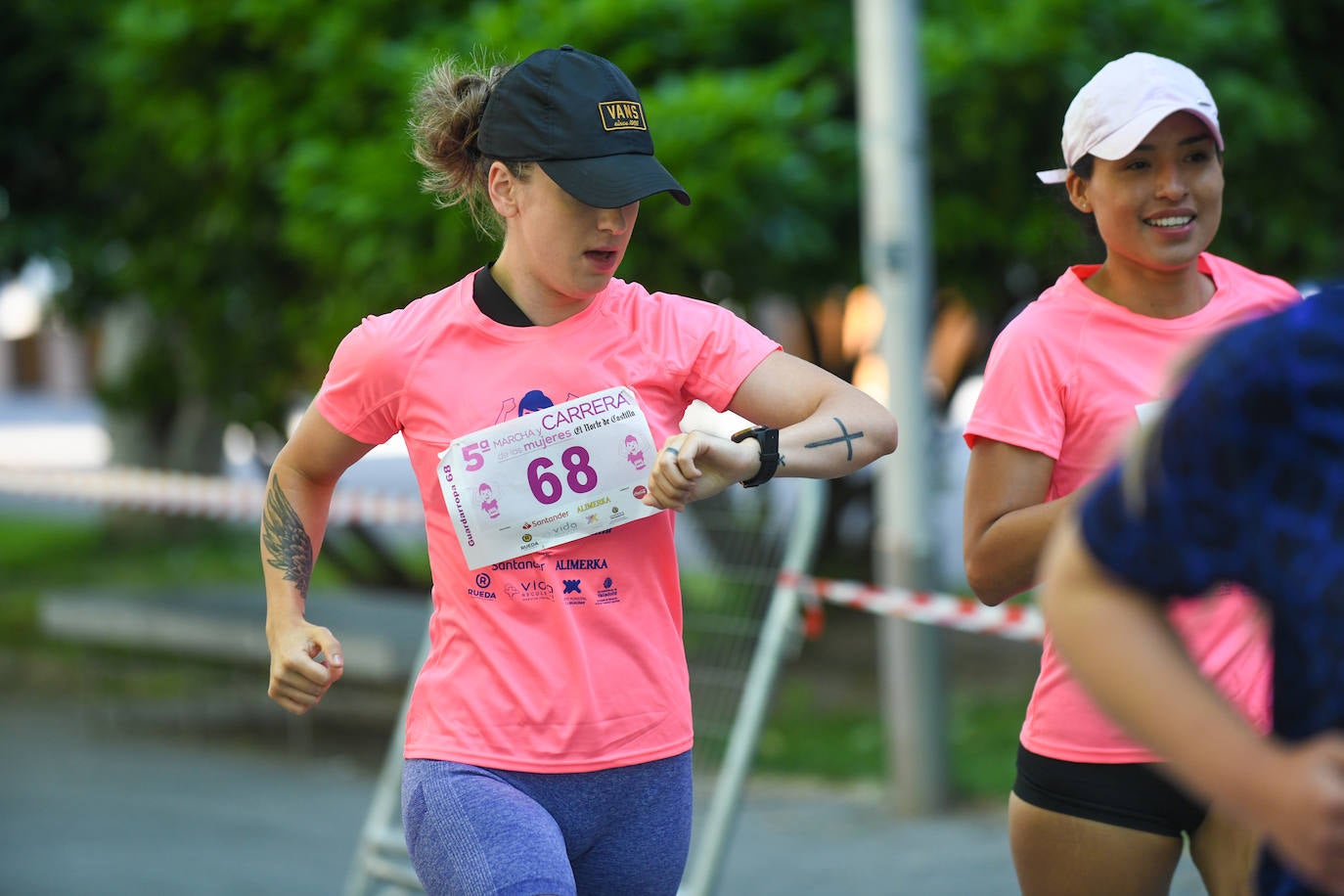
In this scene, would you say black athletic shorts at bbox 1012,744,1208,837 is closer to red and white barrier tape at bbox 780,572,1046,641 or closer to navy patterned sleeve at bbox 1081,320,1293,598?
navy patterned sleeve at bbox 1081,320,1293,598

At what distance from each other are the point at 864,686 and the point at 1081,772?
21.2 feet

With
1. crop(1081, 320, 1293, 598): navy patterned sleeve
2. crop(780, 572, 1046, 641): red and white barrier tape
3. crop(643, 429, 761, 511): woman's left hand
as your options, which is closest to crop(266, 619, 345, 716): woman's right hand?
crop(643, 429, 761, 511): woman's left hand

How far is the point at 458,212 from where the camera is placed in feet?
22.7

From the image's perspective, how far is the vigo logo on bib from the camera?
2.72 meters

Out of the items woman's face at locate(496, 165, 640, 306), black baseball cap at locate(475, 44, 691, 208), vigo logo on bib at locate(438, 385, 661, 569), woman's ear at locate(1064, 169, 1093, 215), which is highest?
black baseball cap at locate(475, 44, 691, 208)

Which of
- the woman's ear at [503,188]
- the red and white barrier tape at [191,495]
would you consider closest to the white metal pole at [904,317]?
the red and white barrier tape at [191,495]

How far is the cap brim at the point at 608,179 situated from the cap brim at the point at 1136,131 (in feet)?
→ 2.16

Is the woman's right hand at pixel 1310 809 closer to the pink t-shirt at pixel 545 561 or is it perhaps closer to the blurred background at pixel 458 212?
the pink t-shirt at pixel 545 561

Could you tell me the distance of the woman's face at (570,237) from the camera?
269 centimetres

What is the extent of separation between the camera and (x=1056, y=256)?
3164 mm

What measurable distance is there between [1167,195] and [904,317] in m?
3.75

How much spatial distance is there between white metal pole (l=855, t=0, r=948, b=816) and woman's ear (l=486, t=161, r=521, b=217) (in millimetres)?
3798

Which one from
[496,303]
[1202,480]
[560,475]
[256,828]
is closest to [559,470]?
[560,475]

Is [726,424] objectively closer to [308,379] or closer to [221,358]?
[308,379]
